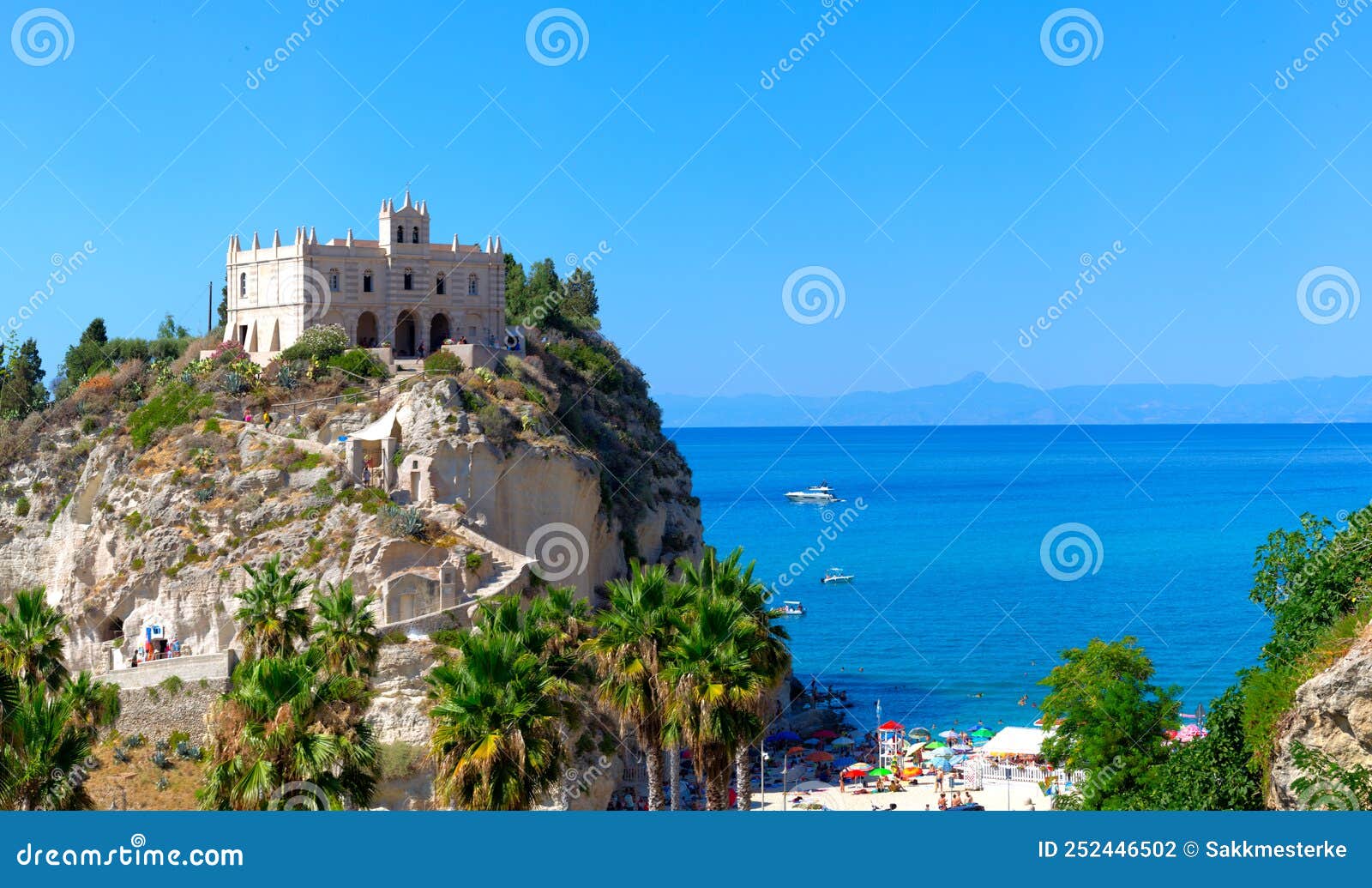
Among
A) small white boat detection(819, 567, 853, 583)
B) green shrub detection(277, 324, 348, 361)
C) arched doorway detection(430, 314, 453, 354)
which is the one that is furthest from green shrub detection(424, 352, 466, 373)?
small white boat detection(819, 567, 853, 583)

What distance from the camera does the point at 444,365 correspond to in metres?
69.5

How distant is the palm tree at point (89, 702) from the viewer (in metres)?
32.9

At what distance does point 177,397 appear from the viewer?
71062mm

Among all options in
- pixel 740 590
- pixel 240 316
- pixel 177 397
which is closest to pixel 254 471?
pixel 177 397

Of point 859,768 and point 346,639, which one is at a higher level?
point 346,639

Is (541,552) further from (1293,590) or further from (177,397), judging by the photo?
(1293,590)

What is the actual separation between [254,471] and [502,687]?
37639mm

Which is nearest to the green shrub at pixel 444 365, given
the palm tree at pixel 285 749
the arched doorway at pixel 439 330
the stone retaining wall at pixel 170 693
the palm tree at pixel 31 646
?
the arched doorway at pixel 439 330

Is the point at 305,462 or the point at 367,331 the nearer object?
the point at 305,462

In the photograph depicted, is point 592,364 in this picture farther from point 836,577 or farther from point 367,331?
point 836,577

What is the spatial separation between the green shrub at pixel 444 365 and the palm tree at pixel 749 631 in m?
31.9

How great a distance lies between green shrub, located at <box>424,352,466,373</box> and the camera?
69.1 metres

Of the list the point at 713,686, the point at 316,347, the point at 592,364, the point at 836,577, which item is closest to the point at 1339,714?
the point at 713,686

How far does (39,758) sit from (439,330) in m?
52.0
